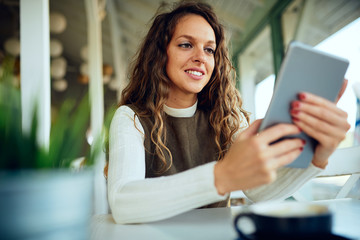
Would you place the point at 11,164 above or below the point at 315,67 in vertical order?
below

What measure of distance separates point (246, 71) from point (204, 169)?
4.30 m

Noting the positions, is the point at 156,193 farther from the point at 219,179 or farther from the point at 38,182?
the point at 38,182

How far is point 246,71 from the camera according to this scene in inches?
186

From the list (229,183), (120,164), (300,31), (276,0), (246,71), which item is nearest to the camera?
(229,183)

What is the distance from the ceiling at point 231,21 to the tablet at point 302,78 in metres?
0.44

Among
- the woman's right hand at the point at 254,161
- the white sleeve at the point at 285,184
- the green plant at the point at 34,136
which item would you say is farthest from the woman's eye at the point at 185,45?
the green plant at the point at 34,136

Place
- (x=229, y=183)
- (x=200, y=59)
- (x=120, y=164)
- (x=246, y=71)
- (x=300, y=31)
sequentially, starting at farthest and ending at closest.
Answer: (x=246, y=71) < (x=300, y=31) < (x=200, y=59) < (x=120, y=164) < (x=229, y=183)

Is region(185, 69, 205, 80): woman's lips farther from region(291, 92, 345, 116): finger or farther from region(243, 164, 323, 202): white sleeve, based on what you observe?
region(291, 92, 345, 116): finger

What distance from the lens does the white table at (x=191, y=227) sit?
24.0 inches

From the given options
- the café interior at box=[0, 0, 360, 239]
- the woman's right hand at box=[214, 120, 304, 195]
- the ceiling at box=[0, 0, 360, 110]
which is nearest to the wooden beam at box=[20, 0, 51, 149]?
the café interior at box=[0, 0, 360, 239]

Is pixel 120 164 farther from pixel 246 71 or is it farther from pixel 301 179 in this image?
pixel 246 71

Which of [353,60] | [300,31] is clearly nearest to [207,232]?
[353,60]

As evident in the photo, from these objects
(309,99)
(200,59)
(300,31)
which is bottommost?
(309,99)

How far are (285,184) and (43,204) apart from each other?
82cm
